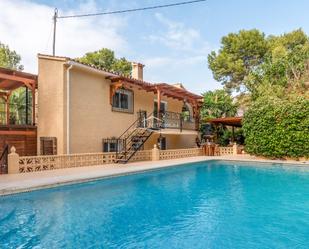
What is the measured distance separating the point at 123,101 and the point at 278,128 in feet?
37.0

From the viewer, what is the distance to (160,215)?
25.6 ft

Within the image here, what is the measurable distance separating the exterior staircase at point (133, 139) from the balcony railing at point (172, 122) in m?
0.63

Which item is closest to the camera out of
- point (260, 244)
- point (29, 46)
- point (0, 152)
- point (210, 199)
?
point (260, 244)

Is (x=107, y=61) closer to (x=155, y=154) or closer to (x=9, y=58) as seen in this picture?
(x=9, y=58)

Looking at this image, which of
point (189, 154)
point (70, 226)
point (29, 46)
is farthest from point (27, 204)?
point (29, 46)

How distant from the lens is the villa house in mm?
15086

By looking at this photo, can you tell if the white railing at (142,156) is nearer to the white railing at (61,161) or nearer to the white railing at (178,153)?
the white railing at (178,153)

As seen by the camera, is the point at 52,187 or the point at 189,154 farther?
the point at 189,154

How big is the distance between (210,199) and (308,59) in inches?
1091

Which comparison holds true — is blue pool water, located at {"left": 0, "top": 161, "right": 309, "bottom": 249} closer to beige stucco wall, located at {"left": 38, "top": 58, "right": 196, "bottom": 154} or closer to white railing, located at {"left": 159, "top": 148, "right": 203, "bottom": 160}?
beige stucco wall, located at {"left": 38, "top": 58, "right": 196, "bottom": 154}

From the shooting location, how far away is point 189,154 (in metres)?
22.9

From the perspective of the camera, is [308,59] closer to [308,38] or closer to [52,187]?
[308,38]

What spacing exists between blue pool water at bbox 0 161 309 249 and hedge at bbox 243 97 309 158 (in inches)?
273

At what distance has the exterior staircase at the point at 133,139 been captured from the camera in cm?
1730
